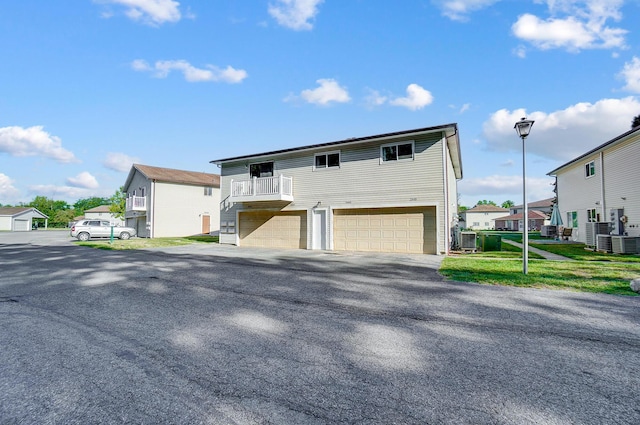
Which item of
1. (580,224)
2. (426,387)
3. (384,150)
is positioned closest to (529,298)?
(426,387)

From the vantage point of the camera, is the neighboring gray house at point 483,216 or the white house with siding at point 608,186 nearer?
the white house with siding at point 608,186

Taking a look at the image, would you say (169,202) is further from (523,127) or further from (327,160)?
(523,127)

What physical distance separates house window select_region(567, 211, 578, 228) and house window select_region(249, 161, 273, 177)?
19.6m

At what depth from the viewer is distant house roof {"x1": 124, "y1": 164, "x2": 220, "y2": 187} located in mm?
28589

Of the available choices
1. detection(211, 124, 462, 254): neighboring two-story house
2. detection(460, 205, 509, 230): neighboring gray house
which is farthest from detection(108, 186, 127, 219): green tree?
detection(460, 205, 509, 230): neighboring gray house

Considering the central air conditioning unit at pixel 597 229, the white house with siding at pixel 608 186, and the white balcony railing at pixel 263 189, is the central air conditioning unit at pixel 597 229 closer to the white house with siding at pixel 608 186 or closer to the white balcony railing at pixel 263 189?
the white house with siding at pixel 608 186

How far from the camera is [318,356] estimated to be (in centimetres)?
349

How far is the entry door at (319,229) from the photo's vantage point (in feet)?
54.2

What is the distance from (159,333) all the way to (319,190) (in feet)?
42.9

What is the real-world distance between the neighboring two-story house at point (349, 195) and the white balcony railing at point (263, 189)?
5cm

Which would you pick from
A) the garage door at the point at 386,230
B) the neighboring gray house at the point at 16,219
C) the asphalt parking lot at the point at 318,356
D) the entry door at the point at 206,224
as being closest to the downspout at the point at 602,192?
the garage door at the point at 386,230

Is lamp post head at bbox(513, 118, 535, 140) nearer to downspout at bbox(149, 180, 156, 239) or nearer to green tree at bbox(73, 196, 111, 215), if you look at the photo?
downspout at bbox(149, 180, 156, 239)

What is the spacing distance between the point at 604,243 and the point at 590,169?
262 inches

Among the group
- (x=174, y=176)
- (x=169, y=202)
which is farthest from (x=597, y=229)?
(x=174, y=176)
